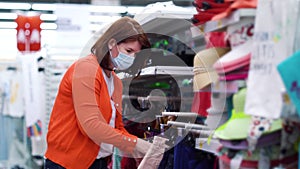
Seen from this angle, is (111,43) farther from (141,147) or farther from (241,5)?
(241,5)

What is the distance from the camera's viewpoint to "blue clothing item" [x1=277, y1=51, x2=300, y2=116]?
139 cm

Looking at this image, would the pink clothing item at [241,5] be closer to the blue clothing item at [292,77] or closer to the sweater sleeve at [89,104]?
the blue clothing item at [292,77]

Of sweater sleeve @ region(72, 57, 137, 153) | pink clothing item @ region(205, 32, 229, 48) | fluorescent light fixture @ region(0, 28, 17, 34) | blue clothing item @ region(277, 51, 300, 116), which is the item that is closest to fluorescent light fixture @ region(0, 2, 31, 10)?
fluorescent light fixture @ region(0, 28, 17, 34)

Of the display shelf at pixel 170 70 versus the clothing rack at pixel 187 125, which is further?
the display shelf at pixel 170 70

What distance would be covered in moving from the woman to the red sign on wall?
3.62 m

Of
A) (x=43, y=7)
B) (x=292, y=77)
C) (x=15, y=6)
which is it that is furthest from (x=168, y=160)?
(x=15, y=6)

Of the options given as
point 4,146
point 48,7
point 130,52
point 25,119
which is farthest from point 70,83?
point 48,7

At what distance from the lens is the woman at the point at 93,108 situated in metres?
2.39

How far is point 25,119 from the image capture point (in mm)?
5883

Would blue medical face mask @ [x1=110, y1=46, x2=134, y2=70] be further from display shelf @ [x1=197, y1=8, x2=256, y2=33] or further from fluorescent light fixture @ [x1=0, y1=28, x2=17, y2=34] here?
fluorescent light fixture @ [x1=0, y1=28, x2=17, y2=34]

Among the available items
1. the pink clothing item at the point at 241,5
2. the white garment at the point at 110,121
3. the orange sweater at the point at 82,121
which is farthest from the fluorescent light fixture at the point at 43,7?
the pink clothing item at the point at 241,5

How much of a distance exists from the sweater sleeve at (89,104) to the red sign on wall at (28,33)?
148 inches

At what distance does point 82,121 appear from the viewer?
2404mm

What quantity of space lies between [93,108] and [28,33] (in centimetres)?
386
